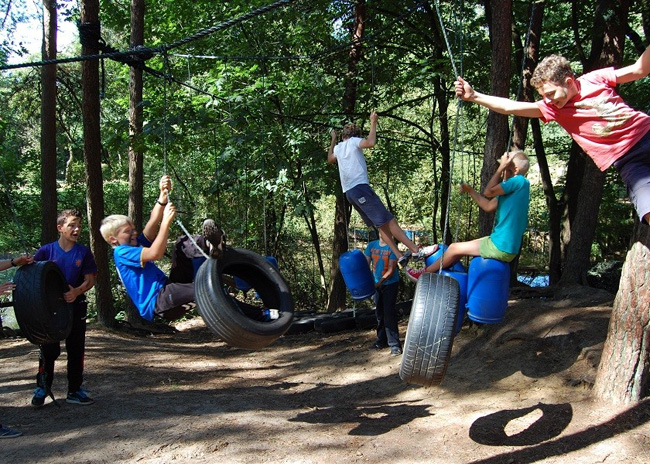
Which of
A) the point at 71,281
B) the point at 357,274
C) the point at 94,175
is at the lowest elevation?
the point at 357,274

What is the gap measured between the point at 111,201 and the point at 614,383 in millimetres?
14779

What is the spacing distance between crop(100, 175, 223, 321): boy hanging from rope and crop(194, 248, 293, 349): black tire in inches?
7.7

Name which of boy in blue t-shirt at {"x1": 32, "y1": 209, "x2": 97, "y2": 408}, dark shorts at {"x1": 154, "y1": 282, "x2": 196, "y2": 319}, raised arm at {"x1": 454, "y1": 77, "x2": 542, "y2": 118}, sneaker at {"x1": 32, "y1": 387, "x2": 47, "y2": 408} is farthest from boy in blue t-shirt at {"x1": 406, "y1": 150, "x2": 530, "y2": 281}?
sneaker at {"x1": 32, "y1": 387, "x2": 47, "y2": 408}

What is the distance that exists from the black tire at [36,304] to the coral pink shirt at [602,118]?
3.57 m

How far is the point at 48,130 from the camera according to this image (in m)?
10.1

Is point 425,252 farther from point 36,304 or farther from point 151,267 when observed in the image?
point 36,304

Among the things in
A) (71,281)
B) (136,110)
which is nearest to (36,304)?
(71,281)

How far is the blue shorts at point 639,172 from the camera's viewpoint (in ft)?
10.1

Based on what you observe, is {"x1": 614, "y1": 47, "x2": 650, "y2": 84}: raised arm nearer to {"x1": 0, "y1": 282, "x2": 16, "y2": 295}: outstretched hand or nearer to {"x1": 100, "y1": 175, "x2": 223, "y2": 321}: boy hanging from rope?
{"x1": 100, "y1": 175, "x2": 223, "y2": 321}: boy hanging from rope

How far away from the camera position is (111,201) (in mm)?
16516

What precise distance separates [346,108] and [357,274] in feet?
15.0

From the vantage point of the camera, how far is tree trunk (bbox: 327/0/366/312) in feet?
32.0

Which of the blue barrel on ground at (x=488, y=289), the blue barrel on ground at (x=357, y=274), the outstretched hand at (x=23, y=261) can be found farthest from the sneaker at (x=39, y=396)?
the blue barrel on ground at (x=488, y=289)

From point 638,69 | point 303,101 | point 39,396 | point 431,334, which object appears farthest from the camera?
point 303,101
